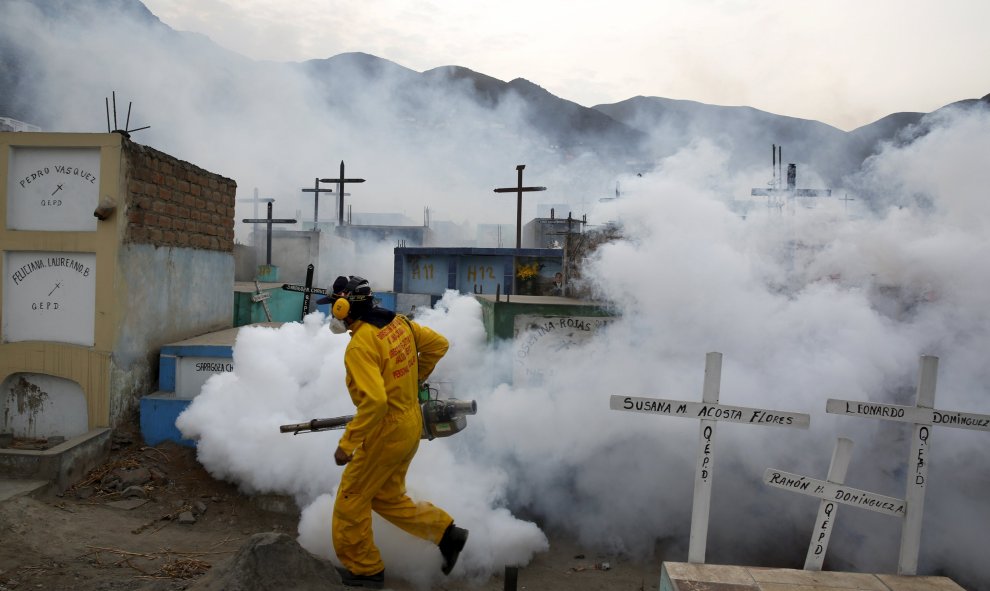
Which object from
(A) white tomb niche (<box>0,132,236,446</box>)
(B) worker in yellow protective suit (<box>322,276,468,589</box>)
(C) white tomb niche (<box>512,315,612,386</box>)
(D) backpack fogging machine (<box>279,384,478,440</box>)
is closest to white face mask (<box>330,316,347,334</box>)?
(B) worker in yellow protective suit (<box>322,276,468,589</box>)

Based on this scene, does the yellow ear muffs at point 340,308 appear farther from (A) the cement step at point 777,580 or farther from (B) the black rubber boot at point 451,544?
(A) the cement step at point 777,580

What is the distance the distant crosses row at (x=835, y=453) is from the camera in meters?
3.72

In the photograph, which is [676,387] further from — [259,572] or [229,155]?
[229,155]

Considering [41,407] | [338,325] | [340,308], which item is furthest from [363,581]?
[41,407]

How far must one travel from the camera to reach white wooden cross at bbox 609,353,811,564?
3.78 metres

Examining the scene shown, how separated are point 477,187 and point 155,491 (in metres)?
61.7

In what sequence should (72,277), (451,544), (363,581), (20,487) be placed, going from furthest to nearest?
(72,277)
(20,487)
(451,544)
(363,581)

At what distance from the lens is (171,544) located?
5168mm

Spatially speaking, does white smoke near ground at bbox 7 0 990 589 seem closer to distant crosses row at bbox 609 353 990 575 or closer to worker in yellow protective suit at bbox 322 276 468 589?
worker in yellow protective suit at bbox 322 276 468 589

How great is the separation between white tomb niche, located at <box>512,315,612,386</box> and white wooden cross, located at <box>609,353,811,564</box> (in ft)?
8.08

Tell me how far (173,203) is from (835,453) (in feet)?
23.3

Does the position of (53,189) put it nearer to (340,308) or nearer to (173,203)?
(173,203)

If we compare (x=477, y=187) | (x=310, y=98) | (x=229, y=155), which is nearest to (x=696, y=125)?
(x=477, y=187)

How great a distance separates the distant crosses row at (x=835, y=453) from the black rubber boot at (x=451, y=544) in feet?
4.81
